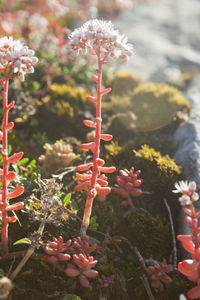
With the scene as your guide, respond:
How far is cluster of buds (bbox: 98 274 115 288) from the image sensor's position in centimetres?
218

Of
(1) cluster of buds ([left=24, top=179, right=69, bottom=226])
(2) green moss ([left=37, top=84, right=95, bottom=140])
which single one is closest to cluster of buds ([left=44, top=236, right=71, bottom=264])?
(1) cluster of buds ([left=24, top=179, right=69, bottom=226])

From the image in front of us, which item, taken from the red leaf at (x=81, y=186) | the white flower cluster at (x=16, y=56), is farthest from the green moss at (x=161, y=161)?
the white flower cluster at (x=16, y=56)

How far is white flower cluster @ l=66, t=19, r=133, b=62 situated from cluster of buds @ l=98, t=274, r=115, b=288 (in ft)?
4.94

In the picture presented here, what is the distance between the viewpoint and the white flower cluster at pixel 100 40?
6.52 ft

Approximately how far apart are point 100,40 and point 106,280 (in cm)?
163

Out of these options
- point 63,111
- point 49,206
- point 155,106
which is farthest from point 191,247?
point 63,111

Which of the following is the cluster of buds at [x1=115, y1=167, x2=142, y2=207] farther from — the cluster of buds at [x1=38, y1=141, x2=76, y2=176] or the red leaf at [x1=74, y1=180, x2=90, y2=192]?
the cluster of buds at [x1=38, y1=141, x2=76, y2=176]

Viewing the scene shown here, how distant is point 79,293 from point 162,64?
4.13 m

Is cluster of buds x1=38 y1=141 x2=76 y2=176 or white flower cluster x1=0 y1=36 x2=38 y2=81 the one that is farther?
cluster of buds x1=38 y1=141 x2=76 y2=176

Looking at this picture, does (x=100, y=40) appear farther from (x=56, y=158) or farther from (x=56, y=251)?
(x=56, y=251)

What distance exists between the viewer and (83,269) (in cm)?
211

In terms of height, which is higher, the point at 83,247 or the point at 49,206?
the point at 49,206

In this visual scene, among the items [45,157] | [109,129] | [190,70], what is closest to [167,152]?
[109,129]

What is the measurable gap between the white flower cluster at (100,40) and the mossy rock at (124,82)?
86.3 inches
